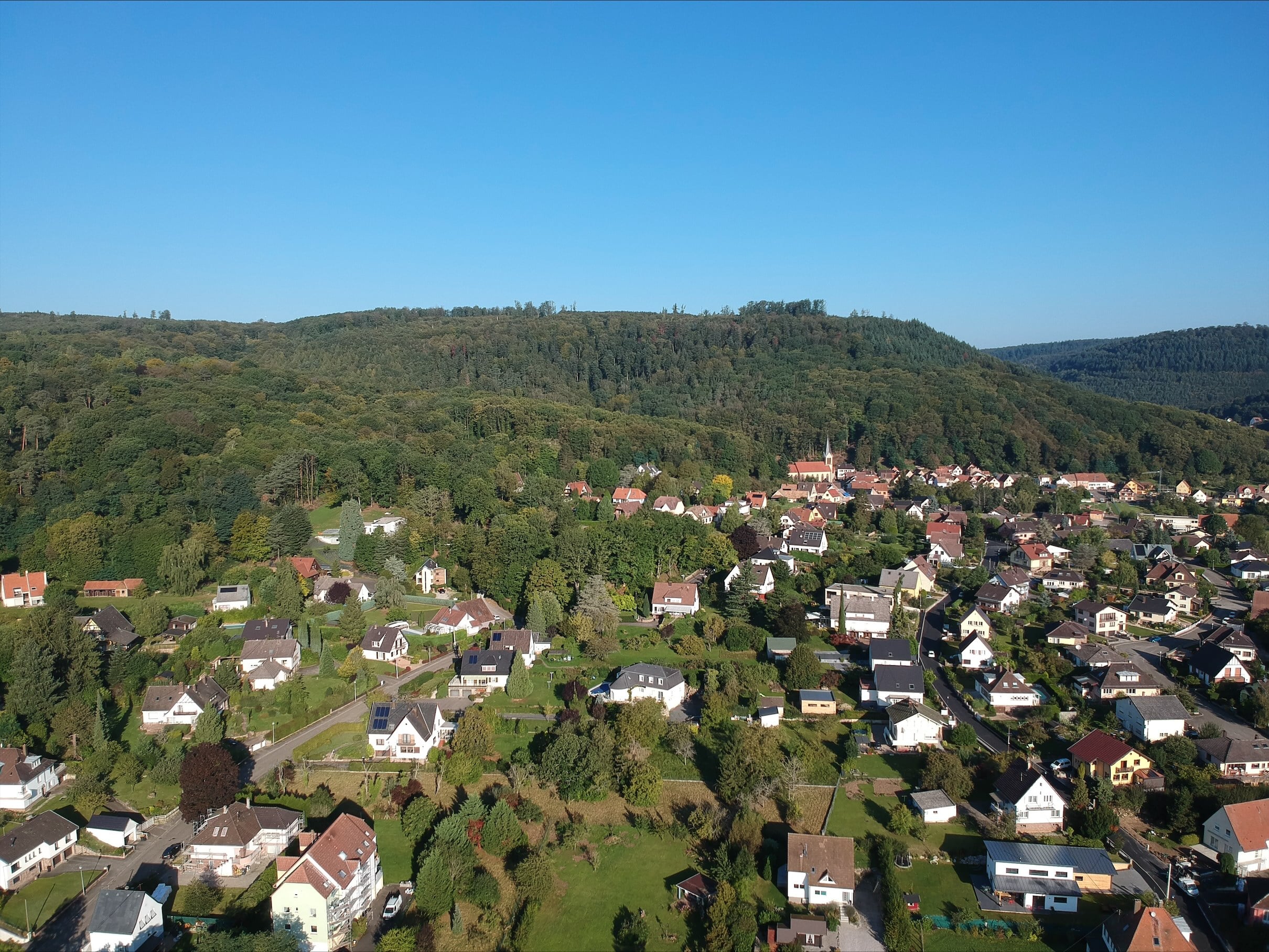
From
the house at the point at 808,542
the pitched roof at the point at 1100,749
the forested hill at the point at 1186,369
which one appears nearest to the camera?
the pitched roof at the point at 1100,749

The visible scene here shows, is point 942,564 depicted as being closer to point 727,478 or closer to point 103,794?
point 727,478

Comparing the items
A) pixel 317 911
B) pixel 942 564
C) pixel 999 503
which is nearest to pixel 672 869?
pixel 317 911

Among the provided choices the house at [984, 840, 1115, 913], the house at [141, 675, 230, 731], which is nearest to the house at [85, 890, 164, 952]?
Answer: the house at [141, 675, 230, 731]

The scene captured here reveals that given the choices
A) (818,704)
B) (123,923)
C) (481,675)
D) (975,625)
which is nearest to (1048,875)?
(818,704)

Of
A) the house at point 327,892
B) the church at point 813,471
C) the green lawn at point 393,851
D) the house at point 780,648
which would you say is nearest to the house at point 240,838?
the house at point 327,892

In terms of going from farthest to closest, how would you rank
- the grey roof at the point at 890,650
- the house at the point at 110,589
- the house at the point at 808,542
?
the house at the point at 808,542, the house at the point at 110,589, the grey roof at the point at 890,650

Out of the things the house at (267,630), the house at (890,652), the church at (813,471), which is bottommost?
the house at (267,630)

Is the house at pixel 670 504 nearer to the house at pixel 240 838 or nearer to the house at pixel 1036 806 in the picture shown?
the house at pixel 1036 806
